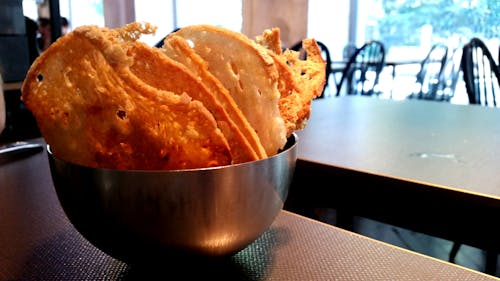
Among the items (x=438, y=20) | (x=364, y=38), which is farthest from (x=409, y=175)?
(x=364, y=38)

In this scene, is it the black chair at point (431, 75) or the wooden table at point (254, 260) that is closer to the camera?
the wooden table at point (254, 260)

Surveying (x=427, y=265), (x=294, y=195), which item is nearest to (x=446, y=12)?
(x=294, y=195)

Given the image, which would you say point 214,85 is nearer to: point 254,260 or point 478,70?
point 254,260

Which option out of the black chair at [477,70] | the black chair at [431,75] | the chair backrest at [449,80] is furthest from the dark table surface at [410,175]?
the chair backrest at [449,80]

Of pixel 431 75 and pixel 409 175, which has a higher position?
pixel 409 175

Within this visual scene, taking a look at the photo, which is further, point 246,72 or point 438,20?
point 438,20

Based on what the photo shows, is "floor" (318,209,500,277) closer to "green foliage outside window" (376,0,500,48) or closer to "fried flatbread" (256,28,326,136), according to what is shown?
"fried flatbread" (256,28,326,136)

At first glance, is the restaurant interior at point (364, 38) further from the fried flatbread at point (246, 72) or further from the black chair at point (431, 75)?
the fried flatbread at point (246, 72)
